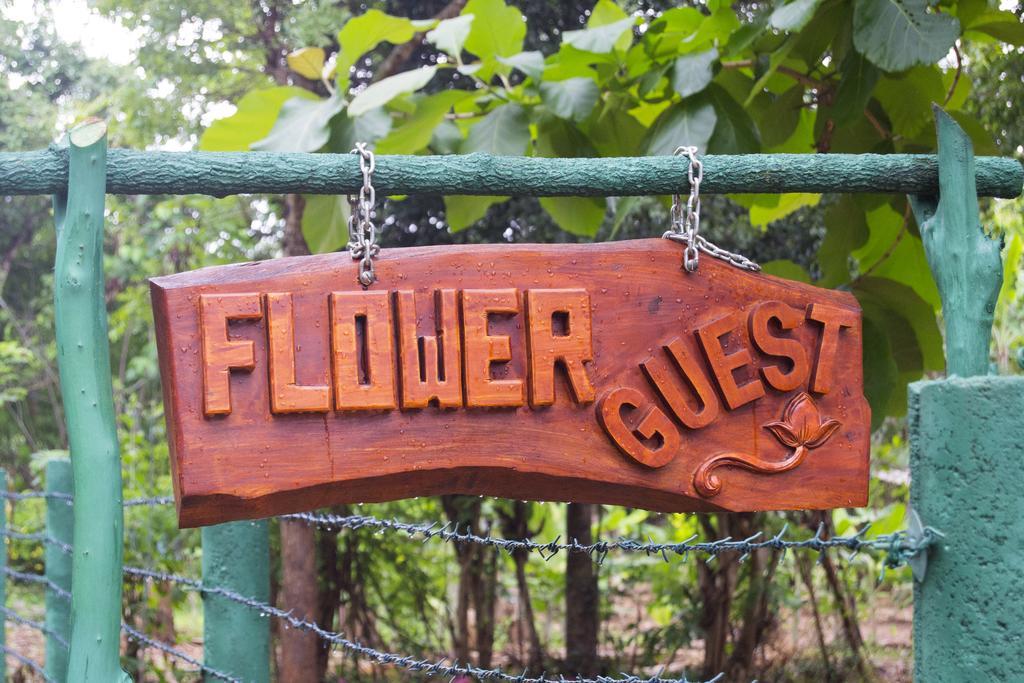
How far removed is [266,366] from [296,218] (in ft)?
7.17

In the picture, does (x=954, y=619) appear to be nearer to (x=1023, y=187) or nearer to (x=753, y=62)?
(x=1023, y=187)

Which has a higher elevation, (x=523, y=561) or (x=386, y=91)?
(x=386, y=91)

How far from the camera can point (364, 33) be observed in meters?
1.56

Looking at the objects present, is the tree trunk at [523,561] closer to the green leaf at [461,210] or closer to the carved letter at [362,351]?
the green leaf at [461,210]

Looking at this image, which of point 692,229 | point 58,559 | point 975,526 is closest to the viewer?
point 975,526

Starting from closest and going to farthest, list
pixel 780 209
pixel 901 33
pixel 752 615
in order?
pixel 901 33
pixel 780 209
pixel 752 615

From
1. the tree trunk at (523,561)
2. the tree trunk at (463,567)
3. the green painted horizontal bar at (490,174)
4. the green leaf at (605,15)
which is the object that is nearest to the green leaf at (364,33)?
the green leaf at (605,15)

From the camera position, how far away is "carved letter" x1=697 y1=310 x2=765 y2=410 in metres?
1.06

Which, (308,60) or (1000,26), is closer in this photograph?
(1000,26)

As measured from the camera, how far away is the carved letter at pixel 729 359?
1.06m

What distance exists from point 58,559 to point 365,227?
1648mm

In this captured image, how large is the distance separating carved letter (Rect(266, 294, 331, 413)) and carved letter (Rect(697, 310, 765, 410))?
1.32 ft

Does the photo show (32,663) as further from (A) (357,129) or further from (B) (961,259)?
(B) (961,259)

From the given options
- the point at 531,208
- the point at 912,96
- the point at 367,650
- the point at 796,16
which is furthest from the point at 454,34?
the point at 531,208
